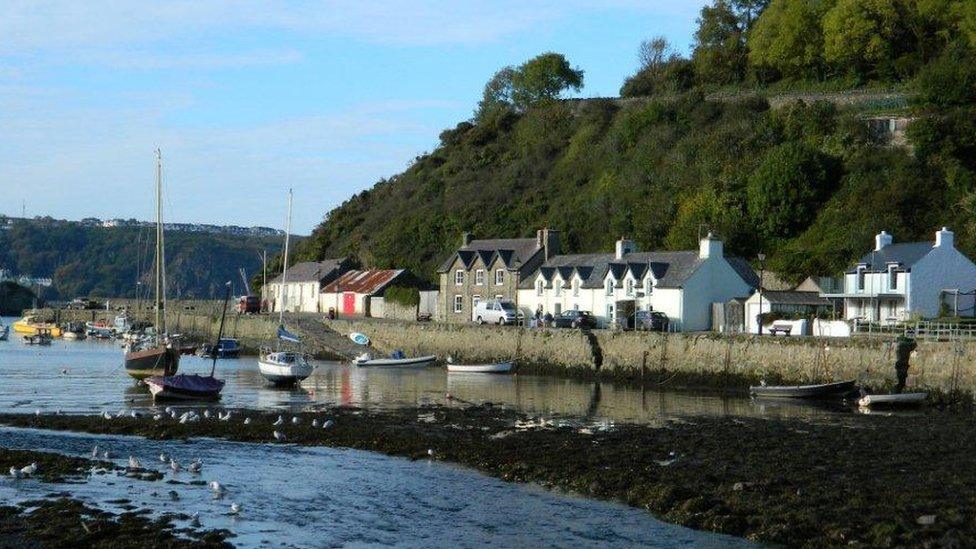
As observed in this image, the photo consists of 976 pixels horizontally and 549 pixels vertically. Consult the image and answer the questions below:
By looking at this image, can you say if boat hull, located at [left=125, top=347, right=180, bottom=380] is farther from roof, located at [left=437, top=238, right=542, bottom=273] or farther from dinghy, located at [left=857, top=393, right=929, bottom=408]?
roof, located at [left=437, top=238, right=542, bottom=273]

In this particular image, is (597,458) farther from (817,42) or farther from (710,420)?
(817,42)

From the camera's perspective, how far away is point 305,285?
92.1 metres

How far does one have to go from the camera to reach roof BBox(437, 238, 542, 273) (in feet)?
235

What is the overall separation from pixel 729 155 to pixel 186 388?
164 ft

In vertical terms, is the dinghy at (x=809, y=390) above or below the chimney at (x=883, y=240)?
below

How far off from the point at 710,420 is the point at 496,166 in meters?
75.8

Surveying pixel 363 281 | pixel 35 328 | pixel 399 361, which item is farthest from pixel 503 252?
pixel 35 328

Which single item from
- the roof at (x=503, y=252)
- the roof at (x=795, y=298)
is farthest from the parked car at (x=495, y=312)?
the roof at (x=795, y=298)

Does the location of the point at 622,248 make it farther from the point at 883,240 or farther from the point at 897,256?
the point at 897,256

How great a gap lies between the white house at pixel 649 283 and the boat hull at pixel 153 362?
24.0 metres

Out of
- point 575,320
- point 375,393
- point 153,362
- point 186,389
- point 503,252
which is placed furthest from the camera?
point 503,252

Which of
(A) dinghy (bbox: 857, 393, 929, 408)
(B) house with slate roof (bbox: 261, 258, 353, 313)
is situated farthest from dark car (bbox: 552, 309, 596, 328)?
(B) house with slate roof (bbox: 261, 258, 353, 313)

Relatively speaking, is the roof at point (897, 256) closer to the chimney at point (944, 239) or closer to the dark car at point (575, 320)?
the chimney at point (944, 239)

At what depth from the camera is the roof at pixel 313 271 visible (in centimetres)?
9131
